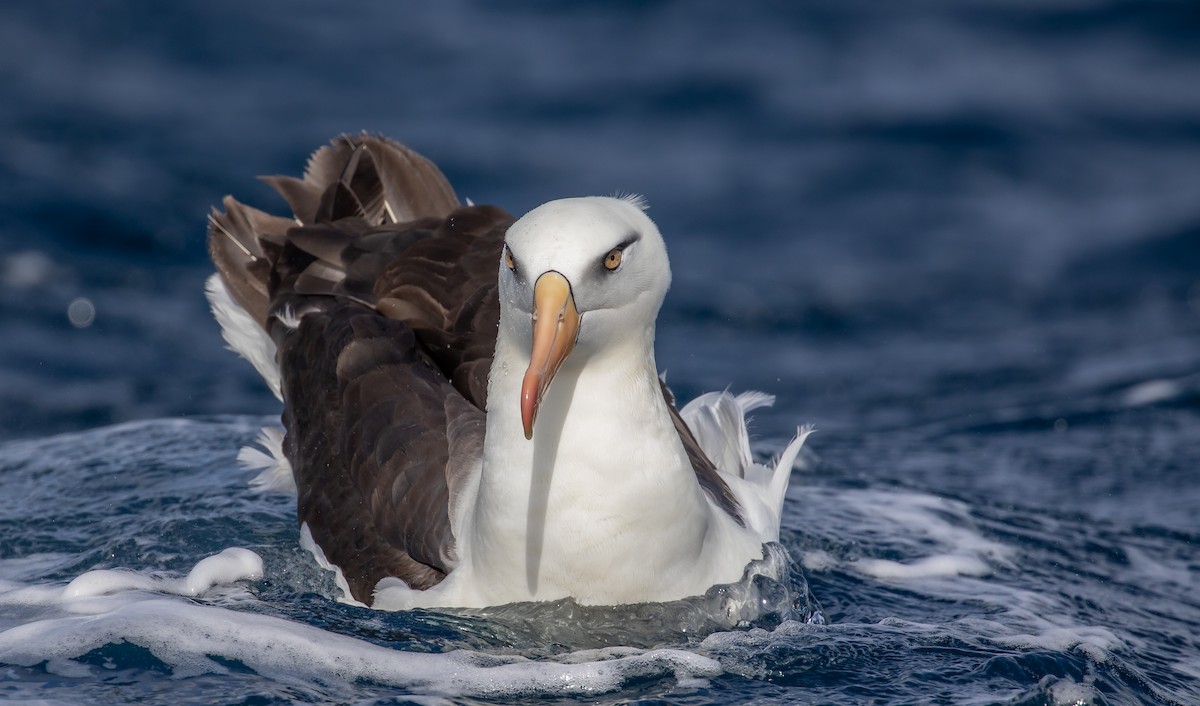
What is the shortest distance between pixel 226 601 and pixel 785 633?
6.48 ft

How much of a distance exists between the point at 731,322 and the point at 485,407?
224 inches

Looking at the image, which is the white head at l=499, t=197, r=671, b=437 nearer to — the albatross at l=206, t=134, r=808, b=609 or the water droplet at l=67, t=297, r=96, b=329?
the albatross at l=206, t=134, r=808, b=609

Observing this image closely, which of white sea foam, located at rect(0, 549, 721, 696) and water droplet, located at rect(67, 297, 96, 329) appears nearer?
white sea foam, located at rect(0, 549, 721, 696)

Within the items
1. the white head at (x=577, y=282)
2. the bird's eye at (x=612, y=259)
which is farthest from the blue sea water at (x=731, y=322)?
the bird's eye at (x=612, y=259)

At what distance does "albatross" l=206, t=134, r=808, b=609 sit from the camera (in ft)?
15.2

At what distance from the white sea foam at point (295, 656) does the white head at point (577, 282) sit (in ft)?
3.31

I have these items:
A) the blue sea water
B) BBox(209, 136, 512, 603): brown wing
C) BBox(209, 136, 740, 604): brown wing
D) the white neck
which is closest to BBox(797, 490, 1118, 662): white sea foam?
the blue sea water

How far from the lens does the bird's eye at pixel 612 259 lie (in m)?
4.51

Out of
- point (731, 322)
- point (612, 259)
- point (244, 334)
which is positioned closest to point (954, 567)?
point (612, 259)

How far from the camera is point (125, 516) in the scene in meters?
6.61

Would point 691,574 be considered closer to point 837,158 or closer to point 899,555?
point 899,555

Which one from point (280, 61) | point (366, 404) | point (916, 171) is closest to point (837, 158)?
point (916, 171)

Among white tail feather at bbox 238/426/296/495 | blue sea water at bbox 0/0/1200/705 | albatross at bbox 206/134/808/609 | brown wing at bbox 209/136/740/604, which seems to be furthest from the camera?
white tail feather at bbox 238/426/296/495

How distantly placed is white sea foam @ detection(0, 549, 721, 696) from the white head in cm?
101
